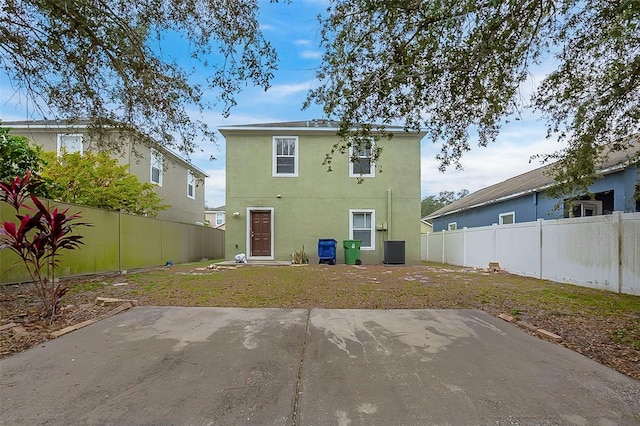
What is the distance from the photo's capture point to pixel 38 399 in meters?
2.64

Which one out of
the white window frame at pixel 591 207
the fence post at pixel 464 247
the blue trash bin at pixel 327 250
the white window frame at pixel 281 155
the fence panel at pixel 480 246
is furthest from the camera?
the fence post at pixel 464 247

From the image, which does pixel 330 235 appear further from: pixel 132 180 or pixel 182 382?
pixel 182 382

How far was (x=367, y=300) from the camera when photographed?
20.2ft

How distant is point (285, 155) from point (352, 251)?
4653 millimetres

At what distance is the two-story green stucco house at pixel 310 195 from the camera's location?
13.8 metres

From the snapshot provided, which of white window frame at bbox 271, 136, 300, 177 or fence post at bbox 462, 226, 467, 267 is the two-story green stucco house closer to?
white window frame at bbox 271, 136, 300, 177

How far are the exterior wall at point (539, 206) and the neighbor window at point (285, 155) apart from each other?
8803 millimetres

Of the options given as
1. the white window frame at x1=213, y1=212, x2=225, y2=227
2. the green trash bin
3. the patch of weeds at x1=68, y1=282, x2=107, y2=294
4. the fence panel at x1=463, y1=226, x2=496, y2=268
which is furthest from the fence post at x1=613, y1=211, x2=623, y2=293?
the white window frame at x1=213, y1=212, x2=225, y2=227

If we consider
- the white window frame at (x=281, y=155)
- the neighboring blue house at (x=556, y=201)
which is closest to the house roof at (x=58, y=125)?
the white window frame at (x=281, y=155)

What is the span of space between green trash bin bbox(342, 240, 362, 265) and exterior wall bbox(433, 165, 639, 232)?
618 centimetres

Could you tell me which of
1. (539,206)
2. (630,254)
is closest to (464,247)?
(539,206)

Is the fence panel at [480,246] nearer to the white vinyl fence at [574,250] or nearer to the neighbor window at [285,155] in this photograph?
the white vinyl fence at [574,250]

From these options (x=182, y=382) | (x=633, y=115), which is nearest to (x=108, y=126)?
(x=182, y=382)

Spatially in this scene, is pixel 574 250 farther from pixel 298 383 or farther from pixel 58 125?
pixel 58 125
